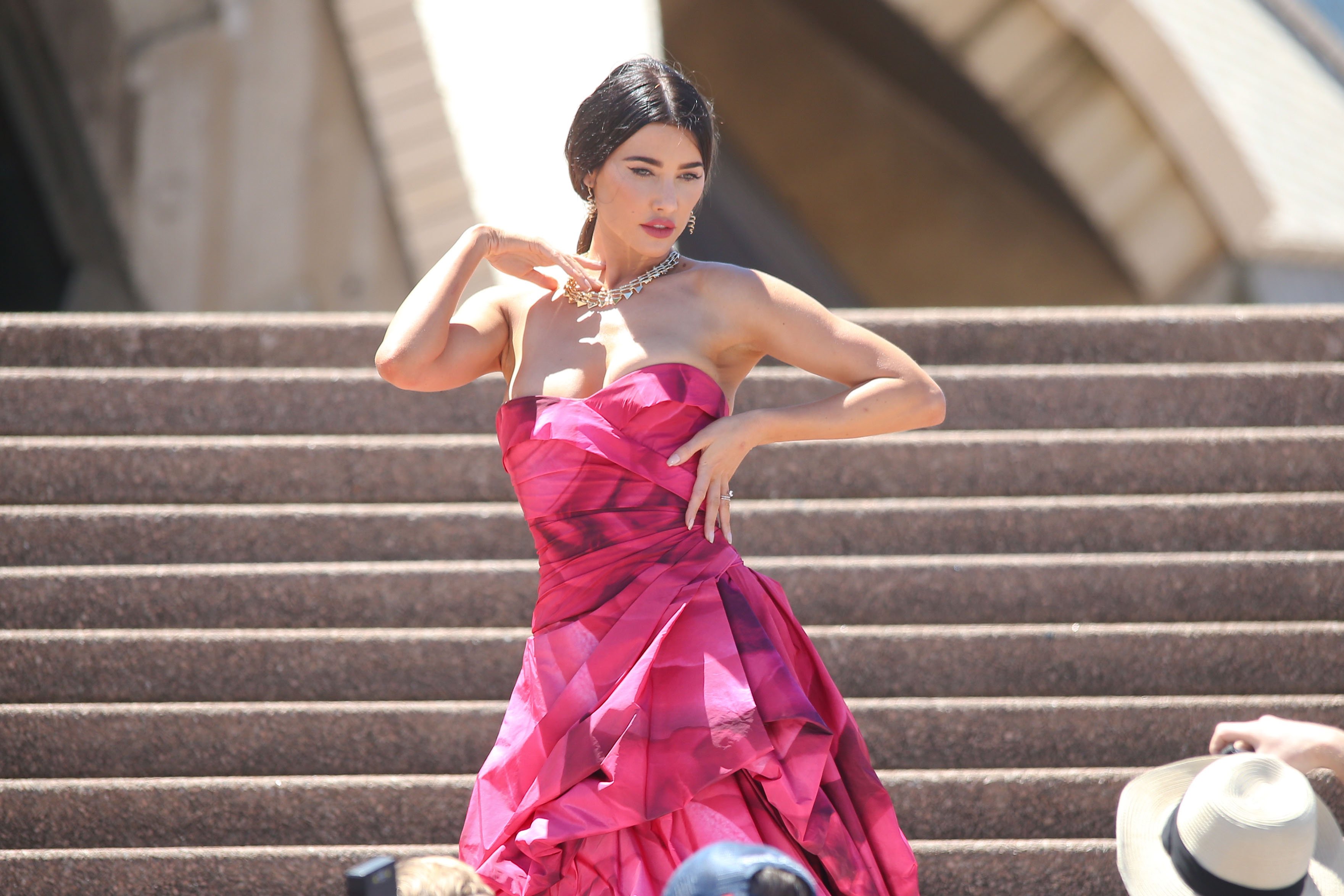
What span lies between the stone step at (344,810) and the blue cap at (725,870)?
1.88 meters

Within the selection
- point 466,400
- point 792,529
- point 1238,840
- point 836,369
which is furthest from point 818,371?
point 466,400

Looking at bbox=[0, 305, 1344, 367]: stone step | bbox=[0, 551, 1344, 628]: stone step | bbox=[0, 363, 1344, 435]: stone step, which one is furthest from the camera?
bbox=[0, 305, 1344, 367]: stone step

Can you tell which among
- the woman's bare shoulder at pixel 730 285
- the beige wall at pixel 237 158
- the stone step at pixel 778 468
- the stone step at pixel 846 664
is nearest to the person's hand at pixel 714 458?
the woman's bare shoulder at pixel 730 285

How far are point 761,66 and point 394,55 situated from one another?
7.20m

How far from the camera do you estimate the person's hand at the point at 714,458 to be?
6.59ft

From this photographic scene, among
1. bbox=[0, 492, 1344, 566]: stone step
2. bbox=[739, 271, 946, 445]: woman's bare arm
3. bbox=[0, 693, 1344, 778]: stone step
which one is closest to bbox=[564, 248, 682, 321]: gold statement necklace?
bbox=[739, 271, 946, 445]: woman's bare arm

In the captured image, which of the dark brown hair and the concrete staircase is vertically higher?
the dark brown hair

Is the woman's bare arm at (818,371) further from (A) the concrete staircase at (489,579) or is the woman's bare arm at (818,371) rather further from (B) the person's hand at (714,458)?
(A) the concrete staircase at (489,579)

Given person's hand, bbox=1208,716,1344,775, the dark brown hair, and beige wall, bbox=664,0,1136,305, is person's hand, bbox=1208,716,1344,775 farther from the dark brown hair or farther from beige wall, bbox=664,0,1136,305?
beige wall, bbox=664,0,1136,305

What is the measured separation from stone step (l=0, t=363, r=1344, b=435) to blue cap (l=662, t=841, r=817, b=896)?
270 centimetres

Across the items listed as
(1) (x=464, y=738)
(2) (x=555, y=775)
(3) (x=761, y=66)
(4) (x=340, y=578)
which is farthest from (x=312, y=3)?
(3) (x=761, y=66)

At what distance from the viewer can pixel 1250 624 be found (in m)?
3.41

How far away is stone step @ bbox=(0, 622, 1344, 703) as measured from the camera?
131 inches

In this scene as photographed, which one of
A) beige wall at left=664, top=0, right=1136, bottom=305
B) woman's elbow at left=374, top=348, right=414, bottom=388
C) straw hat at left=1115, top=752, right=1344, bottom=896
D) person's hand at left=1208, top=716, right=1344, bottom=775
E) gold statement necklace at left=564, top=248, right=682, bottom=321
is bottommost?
beige wall at left=664, top=0, right=1136, bottom=305
